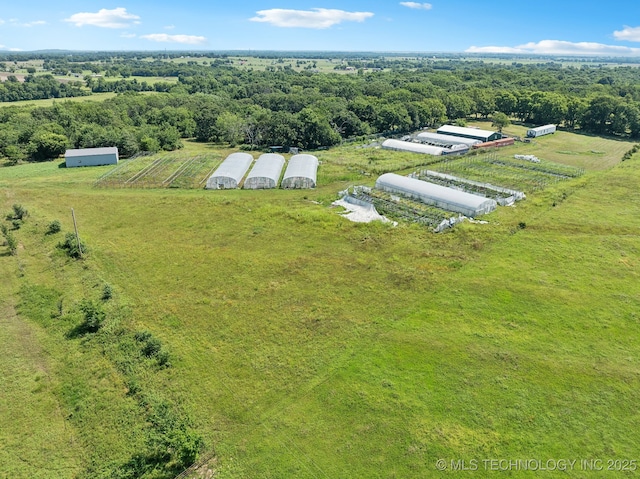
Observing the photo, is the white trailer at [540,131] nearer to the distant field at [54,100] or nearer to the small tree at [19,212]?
the small tree at [19,212]

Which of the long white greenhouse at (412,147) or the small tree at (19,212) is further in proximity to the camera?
the long white greenhouse at (412,147)

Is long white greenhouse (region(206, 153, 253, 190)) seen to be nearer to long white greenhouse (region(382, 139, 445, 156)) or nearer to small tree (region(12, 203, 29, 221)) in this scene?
small tree (region(12, 203, 29, 221))

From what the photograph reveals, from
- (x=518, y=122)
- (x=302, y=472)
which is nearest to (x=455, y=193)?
(x=302, y=472)

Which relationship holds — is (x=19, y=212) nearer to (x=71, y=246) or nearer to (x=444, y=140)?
(x=71, y=246)

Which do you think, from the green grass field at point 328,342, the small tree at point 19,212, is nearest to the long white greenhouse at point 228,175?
the green grass field at point 328,342

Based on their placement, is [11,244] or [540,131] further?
[540,131]

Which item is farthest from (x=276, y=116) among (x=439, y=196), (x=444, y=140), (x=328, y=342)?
(x=328, y=342)
